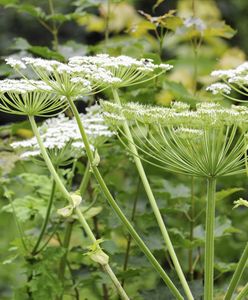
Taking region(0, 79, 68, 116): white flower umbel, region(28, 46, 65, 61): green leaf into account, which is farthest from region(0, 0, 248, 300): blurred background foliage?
region(0, 79, 68, 116): white flower umbel

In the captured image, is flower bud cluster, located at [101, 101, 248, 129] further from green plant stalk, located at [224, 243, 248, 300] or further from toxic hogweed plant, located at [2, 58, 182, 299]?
green plant stalk, located at [224, 243, 248, 300]

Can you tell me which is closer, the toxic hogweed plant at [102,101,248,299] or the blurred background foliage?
the toxic hogweed plant at [102,101,248,299]

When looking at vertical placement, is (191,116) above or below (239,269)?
above

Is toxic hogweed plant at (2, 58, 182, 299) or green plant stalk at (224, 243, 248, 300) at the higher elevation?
toxic hogweed plant at (2, 58, 182, 299)

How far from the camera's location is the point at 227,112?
1181 millimetres

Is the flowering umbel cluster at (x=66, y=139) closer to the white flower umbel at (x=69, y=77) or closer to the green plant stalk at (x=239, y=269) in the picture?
the white flower umbel at (x=69, y=77)

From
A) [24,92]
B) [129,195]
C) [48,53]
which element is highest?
[48,53]

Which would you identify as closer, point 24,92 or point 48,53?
point 24,92

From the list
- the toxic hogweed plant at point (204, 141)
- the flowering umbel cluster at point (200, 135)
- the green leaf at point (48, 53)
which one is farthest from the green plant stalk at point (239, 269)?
the green leaf at point (48, 53)

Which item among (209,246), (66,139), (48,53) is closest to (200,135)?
(209,246)

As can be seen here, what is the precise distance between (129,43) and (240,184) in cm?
61

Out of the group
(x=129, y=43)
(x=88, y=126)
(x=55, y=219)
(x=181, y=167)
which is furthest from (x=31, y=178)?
(x=181, y=167)

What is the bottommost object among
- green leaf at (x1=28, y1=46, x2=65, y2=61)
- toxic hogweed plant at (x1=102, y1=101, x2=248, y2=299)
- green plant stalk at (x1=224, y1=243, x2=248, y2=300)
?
green plant stalk at (x1=224, y1=243, x2=248, y2=300)

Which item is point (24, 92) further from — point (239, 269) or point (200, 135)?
point (239, 269)
